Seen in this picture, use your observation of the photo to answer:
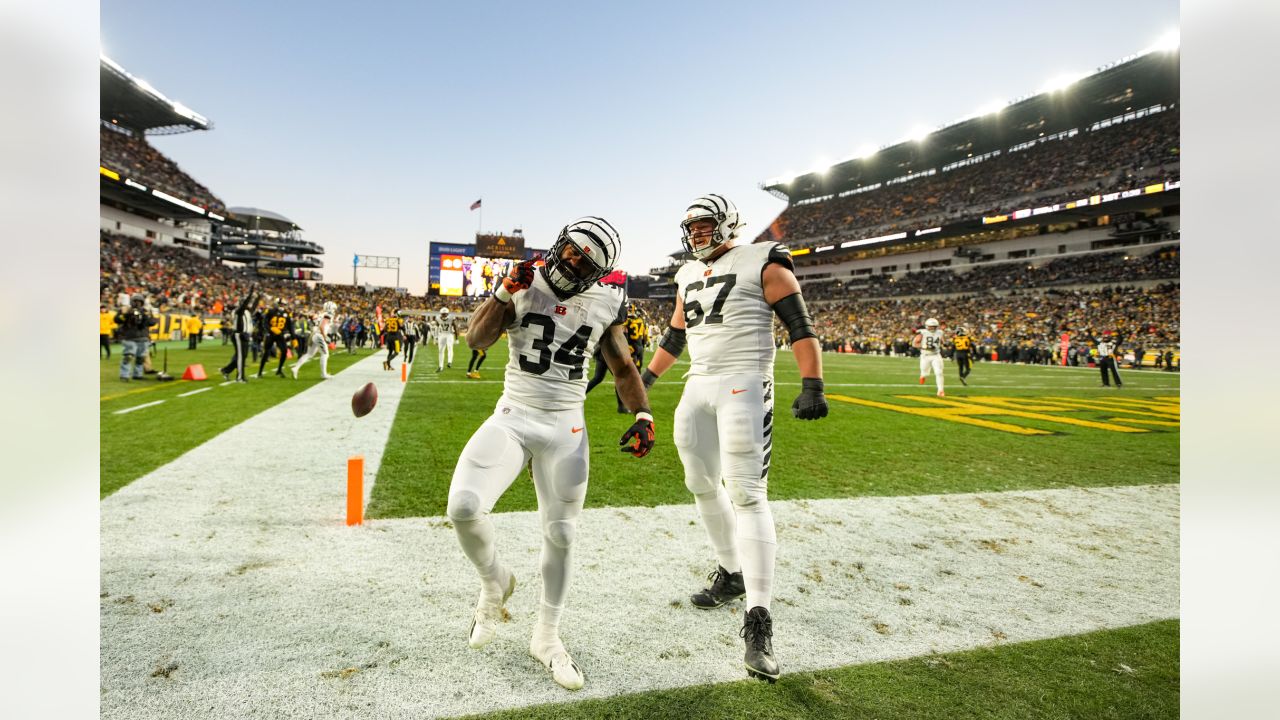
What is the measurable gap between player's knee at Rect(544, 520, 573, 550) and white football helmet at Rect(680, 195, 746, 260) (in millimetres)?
1584

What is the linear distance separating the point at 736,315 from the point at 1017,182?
55.2m

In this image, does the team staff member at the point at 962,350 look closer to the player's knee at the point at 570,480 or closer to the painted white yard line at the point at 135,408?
the player's knee at the point at 570,480

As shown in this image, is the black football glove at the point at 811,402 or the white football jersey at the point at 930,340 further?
the white football jersey at the point at 930,340

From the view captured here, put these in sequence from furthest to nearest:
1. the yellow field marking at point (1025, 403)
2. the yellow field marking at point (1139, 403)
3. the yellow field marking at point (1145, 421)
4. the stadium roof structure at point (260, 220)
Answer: the stadium roof structure at point (260, 220), the yellow field marking at point (1139, 403), the yellow field marking at point (1025, 403), the yellow field marking at point (1145, 421)

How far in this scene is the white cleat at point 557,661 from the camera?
2.48 m

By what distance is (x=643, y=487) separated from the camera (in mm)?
5488

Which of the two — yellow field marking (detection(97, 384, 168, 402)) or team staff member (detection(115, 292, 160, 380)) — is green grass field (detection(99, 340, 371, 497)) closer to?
yellow field marking (detection(97, 384, 168, 402))

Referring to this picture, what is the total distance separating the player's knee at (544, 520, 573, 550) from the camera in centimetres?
278

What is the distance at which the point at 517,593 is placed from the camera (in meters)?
3.41

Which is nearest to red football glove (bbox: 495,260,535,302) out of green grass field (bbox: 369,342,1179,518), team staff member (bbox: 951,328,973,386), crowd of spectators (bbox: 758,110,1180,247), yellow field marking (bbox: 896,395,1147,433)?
green grass field (bbox: 369,342,1179,518)

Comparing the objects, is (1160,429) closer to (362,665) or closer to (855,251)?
(362,665)

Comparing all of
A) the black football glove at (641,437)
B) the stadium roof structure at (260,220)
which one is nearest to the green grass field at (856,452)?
the black football glove at (641,437)

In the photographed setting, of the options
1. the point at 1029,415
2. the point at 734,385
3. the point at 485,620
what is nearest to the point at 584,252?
the point at 734,385

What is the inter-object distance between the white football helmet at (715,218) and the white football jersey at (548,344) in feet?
2.43
